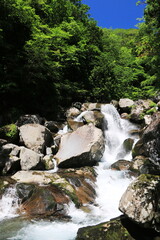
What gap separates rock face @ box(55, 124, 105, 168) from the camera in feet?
34.9

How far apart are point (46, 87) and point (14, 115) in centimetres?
414

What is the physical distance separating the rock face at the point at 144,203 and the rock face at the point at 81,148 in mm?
5925

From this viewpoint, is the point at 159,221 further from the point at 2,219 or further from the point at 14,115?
the point at 14,115

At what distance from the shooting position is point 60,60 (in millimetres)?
20828

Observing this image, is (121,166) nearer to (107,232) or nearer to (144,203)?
(107,232)

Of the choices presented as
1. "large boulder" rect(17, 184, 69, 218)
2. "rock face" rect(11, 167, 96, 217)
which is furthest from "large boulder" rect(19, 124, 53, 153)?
"large boulder" rect(17, 184, 69, 218)

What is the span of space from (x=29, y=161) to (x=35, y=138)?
2222 millimetres

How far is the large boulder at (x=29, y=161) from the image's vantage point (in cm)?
972

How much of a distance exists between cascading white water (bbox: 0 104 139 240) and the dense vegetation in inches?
173

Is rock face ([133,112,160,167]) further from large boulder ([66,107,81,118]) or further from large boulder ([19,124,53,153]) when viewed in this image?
large boulder ([66,107,81,118])

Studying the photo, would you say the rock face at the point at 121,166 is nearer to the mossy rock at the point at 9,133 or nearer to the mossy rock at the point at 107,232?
the mossy rock at the point at 107,232

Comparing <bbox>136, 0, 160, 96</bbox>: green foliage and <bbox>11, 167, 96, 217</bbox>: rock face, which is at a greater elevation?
<bbox>136, 0, 160, 96</bbox>: green foliage

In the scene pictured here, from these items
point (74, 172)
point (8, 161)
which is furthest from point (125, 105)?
point (8, 161)

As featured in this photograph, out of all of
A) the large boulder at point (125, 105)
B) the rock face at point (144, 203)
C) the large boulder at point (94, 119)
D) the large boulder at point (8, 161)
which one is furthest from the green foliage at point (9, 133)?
the large boulder at point (125, 105)
